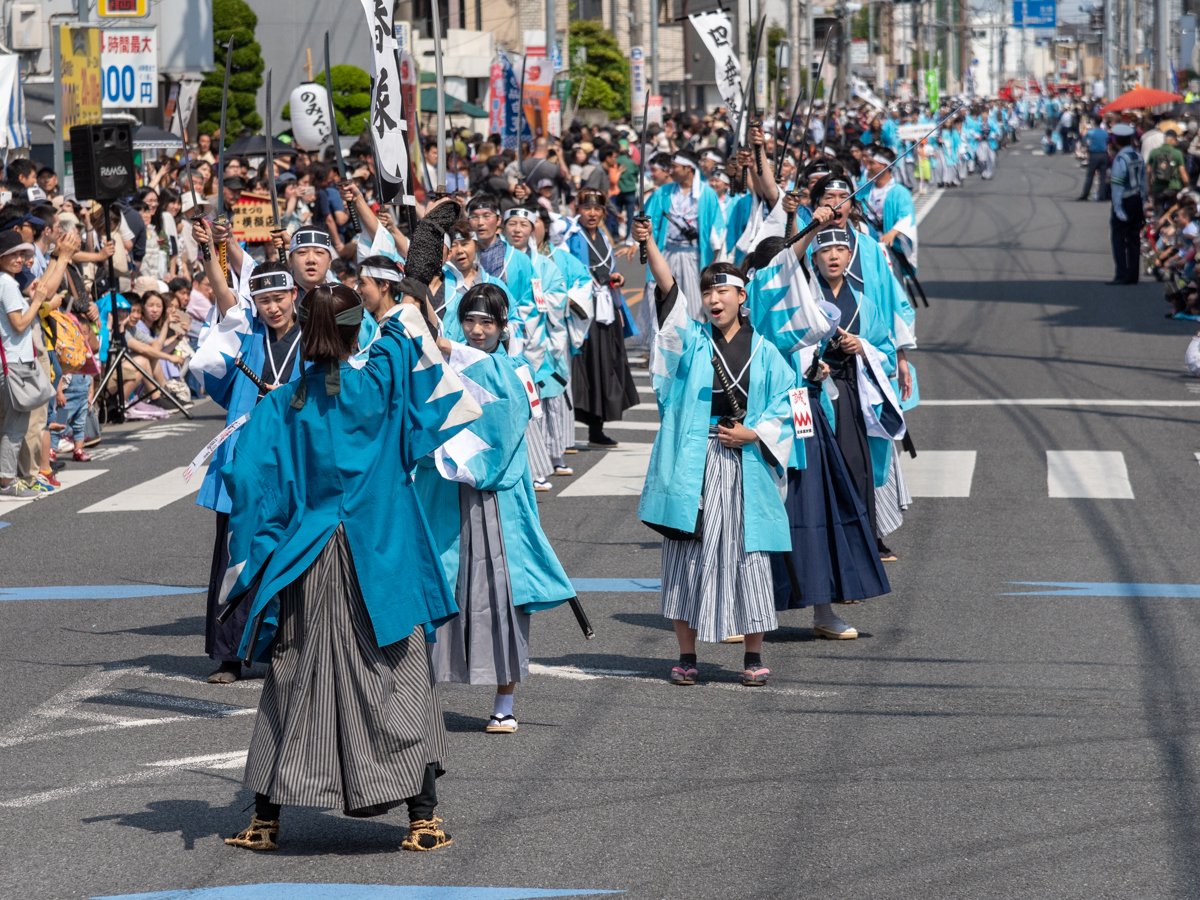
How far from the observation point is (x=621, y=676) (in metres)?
6.70

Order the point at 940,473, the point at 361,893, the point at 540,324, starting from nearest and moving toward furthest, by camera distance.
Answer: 1. the point at 361,893
2. the point at 540,324
3. the point at 940,473

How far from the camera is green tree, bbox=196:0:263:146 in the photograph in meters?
30.2

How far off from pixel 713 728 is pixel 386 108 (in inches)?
113

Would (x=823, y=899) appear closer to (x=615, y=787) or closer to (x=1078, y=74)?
(x=615, y=787)

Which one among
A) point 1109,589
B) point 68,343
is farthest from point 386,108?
point 68,343

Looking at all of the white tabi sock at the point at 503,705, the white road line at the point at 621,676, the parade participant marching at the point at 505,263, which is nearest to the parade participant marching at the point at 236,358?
the white tabi sock at the point at 503,705

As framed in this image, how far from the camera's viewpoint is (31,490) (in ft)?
36.9

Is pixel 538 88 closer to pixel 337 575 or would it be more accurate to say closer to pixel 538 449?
pixel 538 449

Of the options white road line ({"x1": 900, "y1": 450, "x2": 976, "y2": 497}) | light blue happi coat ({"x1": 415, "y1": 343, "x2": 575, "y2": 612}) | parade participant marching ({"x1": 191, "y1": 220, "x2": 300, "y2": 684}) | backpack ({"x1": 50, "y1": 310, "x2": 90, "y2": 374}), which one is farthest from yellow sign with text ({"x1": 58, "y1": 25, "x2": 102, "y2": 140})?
light blue happi coat ({"x1": 415, "y1": 343, "x2": 575, "y2": 612})

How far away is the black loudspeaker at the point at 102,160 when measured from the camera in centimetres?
1280

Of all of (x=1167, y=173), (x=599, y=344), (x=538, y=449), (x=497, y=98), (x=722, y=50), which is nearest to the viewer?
(x=538, y=449)

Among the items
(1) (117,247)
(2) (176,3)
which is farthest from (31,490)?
(2) (176,3)

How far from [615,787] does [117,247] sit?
34.0 ft

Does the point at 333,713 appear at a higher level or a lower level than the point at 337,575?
lower
